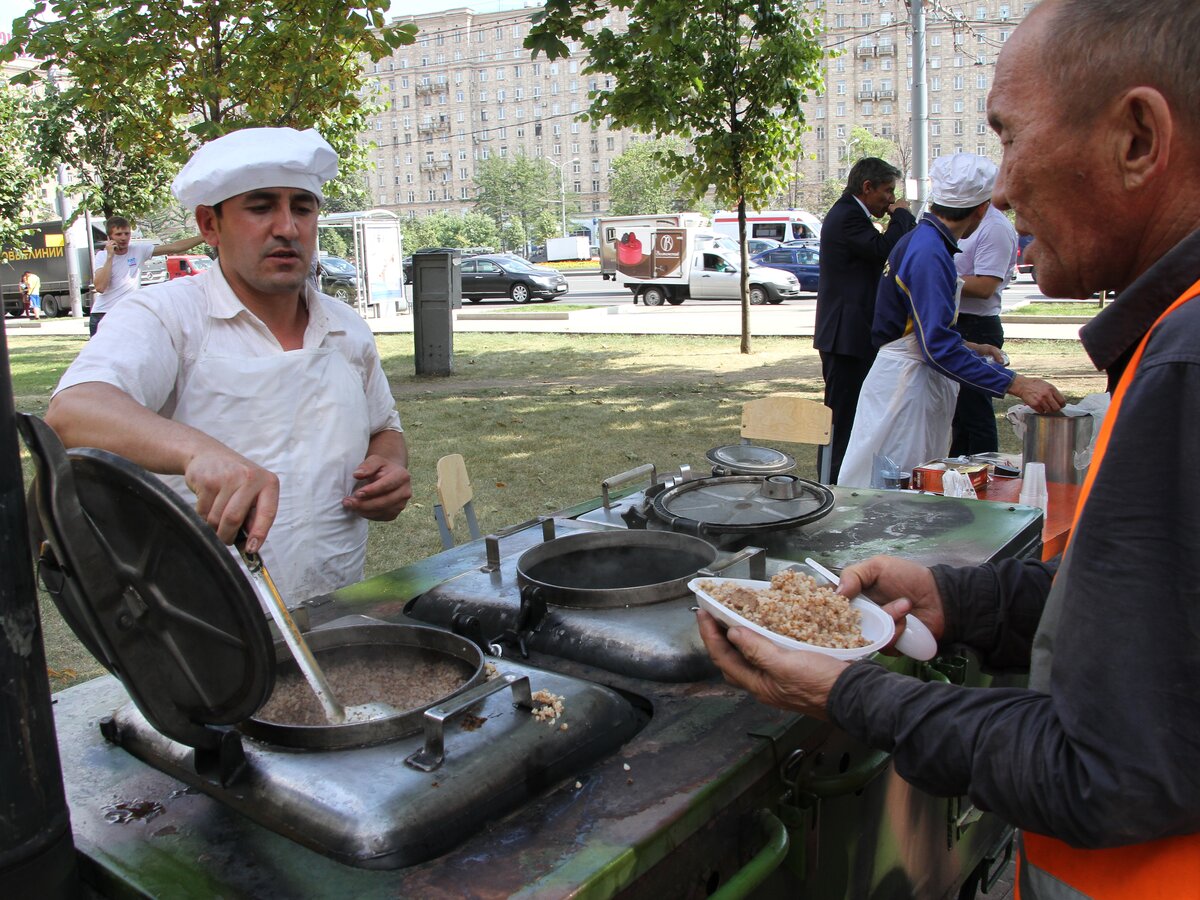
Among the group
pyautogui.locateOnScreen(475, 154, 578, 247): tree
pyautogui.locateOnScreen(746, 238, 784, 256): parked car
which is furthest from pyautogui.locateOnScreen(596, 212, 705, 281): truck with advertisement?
pyautogui.locateOnScreen(475, 154, 578, 247): tree

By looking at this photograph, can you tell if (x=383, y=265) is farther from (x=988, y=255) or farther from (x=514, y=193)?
(x=514, y=193)

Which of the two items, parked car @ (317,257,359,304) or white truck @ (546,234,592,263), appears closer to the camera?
parked car @ (317,257,359,304)

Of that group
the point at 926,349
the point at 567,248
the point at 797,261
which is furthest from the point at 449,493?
the point at 567,248

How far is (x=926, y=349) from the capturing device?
4.00 meters

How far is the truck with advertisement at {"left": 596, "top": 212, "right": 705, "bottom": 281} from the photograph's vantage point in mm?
27594

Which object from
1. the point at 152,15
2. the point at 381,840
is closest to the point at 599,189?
the point at 152,15

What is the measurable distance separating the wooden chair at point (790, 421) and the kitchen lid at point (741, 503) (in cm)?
134

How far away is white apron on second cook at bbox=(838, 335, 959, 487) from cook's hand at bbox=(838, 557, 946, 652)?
2649mm

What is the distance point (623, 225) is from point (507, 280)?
4.83 meters

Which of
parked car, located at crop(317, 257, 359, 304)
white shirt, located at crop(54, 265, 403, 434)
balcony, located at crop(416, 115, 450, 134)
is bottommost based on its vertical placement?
white shirt, located at crop(54, 265, 403, 434)

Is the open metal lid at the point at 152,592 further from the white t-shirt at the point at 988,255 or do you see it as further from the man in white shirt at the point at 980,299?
the white t-shirt at the point at 988,255

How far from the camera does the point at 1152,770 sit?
90 centimetres

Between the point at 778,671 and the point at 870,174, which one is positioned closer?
the point at 778,671

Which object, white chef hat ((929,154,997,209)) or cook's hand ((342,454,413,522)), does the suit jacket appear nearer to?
white chef hat ((929,154,997,209))
